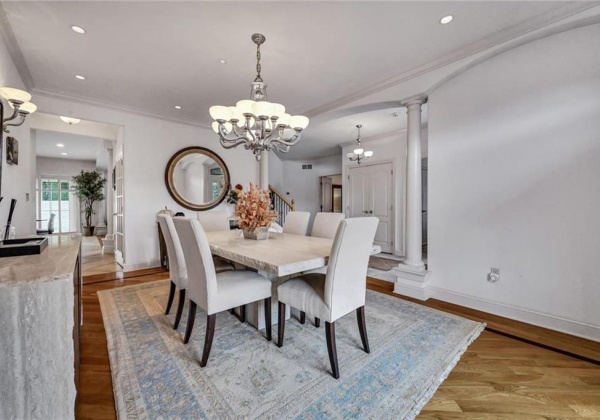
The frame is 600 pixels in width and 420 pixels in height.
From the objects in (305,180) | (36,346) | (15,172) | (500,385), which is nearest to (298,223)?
(500,385)

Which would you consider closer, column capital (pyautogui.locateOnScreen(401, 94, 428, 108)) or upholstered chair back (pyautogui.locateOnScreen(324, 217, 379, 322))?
upholstered chair back (pyautogui.locateOnScreen(324, 217, 379, 322))

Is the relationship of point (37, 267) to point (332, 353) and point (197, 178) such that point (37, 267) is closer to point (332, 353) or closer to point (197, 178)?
point (332, 353)

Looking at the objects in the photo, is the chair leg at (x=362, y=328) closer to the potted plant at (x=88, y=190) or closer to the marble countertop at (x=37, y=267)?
the marble countertop at (x=37, y=267)

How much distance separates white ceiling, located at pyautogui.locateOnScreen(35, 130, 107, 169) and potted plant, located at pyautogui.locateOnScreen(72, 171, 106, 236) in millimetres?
579

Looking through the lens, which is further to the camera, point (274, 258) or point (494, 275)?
point (494, 275)

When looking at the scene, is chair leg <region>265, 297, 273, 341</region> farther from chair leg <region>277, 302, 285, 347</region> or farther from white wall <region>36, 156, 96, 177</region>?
white wall <region>36, 156, 96, 177</region>

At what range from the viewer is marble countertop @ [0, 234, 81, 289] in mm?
935

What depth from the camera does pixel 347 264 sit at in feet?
5.61

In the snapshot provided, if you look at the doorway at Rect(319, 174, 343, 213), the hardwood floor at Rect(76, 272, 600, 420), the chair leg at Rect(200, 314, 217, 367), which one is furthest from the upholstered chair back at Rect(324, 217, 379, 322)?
the doorway at Rect(319, 174, 343, 213)

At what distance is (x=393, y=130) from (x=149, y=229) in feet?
16.5

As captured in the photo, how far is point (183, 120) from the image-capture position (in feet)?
15.3

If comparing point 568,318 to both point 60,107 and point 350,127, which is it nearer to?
point 350,127

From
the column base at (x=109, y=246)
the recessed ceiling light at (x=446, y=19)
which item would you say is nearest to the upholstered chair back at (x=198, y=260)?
the recessed ceiling light at (x=446, y=19)

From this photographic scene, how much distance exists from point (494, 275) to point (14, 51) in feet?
17.2
